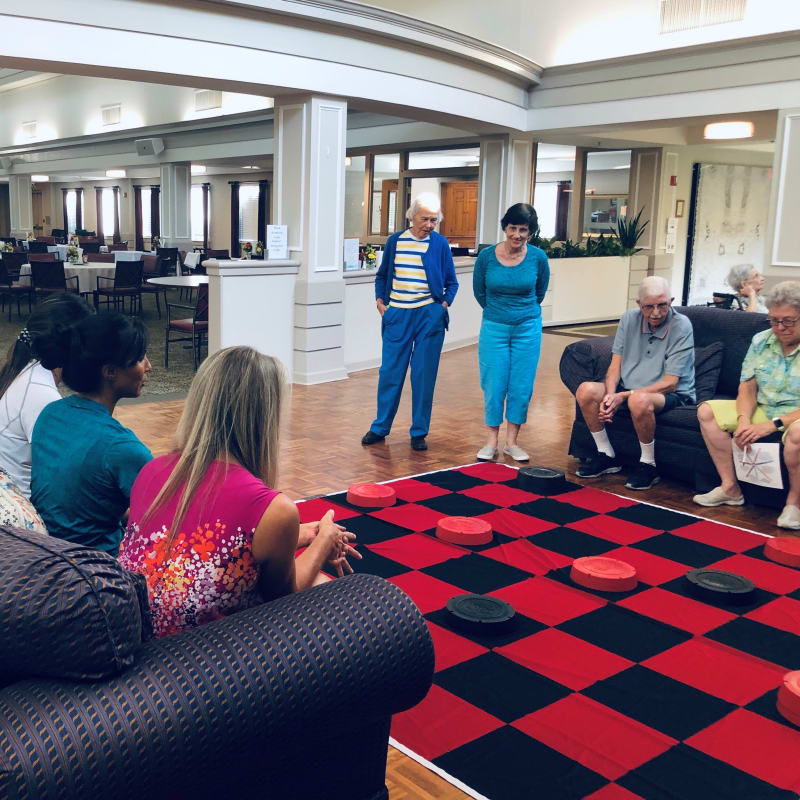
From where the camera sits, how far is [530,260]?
Result: 4.91m

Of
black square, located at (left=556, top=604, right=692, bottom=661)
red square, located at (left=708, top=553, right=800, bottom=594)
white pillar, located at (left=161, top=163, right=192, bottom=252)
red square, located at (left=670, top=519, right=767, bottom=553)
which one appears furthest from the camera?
white pillar, located at (left=161, top=163, right=192, bottom=252)

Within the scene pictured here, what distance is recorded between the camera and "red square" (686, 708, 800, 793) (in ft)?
7.16

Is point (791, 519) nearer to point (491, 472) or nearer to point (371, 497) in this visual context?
point (491, 472)

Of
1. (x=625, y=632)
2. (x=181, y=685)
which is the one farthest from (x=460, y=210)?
(x=181, y=685)

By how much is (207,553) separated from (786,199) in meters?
7.30

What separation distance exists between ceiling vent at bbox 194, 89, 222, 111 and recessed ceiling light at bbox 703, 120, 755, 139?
8.09 m

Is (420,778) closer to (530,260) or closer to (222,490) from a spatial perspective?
(222,490)

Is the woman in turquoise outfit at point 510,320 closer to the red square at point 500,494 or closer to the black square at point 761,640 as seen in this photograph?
the red square at point 500,494

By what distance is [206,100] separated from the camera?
14.3m

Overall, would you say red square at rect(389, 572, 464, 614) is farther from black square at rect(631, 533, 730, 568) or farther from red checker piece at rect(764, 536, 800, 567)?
red checker piece at rect(764, 536, 800, 567)

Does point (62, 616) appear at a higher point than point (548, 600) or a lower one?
higher

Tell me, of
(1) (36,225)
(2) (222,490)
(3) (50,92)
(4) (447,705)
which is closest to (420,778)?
(4) (447,705)

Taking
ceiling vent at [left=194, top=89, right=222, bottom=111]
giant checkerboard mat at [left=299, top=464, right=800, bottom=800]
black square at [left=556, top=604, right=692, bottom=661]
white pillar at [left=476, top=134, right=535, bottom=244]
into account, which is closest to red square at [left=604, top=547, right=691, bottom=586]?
giant checkerboard mat at [left=299, top=464, right=800, bottom=800]

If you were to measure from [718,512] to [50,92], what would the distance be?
1870 centimetres
